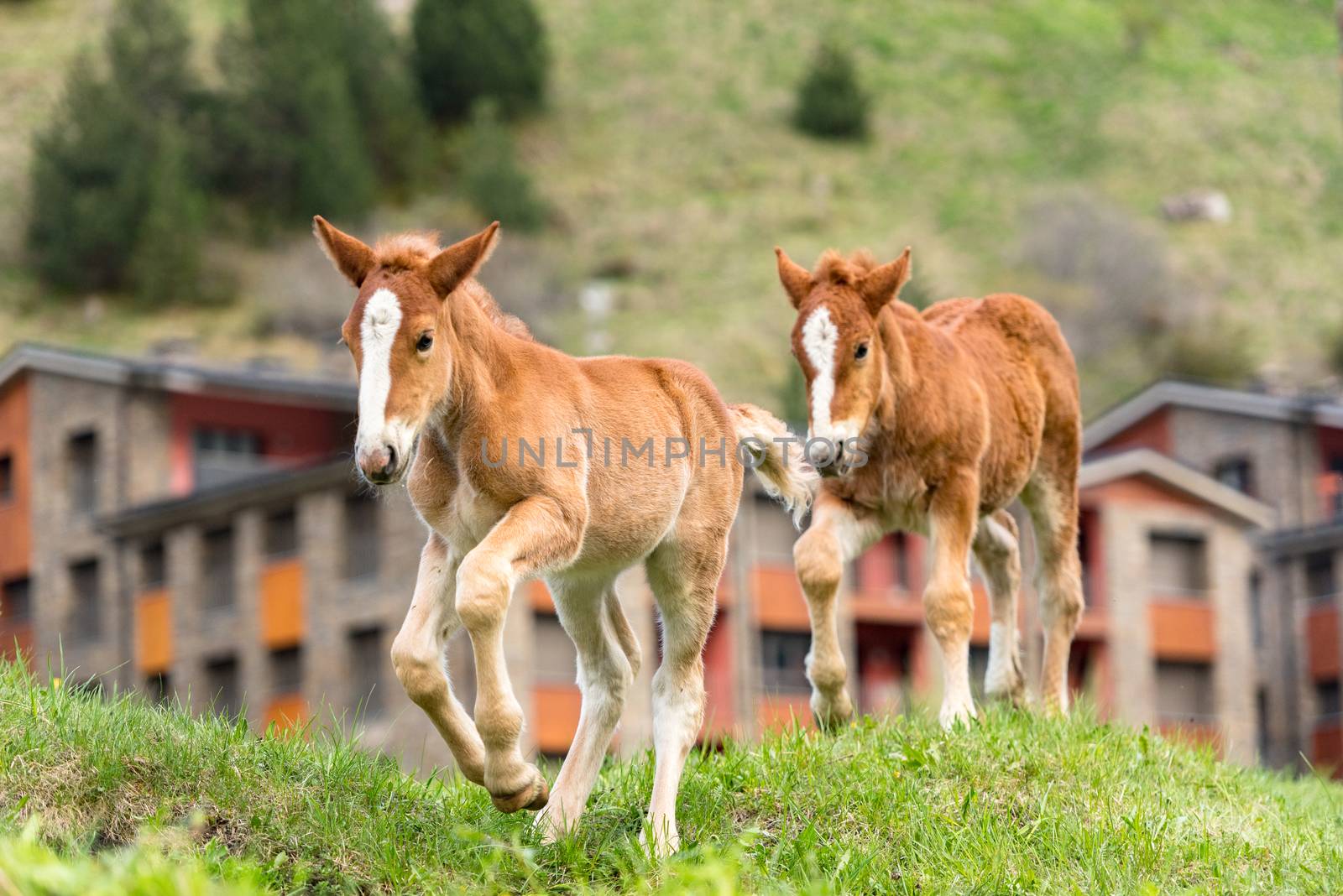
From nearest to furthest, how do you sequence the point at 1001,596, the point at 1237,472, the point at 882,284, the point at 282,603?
the point at 882,284 → the point at 1001,596 → the point at 282,603 → the point at 1237,472

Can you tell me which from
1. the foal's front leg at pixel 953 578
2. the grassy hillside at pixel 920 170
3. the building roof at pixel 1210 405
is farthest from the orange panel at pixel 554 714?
the foal's front leg at pixel 953 578

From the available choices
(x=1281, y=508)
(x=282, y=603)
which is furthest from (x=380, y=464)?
(x=1281, y=508)

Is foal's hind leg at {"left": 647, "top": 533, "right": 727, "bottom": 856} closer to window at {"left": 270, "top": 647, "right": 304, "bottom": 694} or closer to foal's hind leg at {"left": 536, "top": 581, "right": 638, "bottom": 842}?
foal's hind leg at {"left": 536, "top": 581, "right": 638, "bottom": 842}

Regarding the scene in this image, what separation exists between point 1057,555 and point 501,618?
18.6 feet

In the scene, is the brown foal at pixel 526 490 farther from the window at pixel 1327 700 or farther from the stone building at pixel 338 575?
the window at pixel 1327 700

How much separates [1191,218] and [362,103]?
4579 centimetres

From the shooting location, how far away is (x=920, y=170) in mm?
98000

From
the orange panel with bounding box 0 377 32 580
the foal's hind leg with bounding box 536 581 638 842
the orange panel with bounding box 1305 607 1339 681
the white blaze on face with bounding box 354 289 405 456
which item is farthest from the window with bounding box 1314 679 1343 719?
the white blaze on face with bounding box 354 289 405 456

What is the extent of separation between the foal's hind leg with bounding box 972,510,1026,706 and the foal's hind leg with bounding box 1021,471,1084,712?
191 mm

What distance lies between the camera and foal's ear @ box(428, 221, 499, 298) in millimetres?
7078

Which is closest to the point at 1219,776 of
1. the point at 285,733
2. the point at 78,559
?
the point at 285,733

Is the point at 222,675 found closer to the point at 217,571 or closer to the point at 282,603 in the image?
the point at 217,571

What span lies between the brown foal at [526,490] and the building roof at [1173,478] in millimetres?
36606

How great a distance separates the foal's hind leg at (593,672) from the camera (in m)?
7.95
